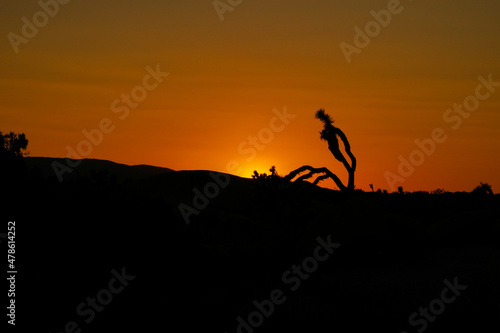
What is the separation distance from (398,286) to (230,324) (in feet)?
9.24

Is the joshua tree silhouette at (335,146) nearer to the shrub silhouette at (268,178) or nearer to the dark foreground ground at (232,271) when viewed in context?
the shrub silhouette at (268,178)

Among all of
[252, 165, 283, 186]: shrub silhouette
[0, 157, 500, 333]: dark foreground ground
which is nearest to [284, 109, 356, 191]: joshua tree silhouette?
[252, 165, 283, 186]: shrub silhouette

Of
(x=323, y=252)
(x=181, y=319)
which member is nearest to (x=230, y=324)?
(x=181, y=319)

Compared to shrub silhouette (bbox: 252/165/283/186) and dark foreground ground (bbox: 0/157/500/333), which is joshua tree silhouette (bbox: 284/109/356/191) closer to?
shrub silhouette (bbox: 252/165/283/186)

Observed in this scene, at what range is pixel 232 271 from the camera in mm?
13602

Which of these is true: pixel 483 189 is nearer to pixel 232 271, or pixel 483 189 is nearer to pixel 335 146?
pixel 335 146

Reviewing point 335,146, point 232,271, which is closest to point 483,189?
point 335,146

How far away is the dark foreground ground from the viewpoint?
11.2 m

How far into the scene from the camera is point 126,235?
43.2 ft

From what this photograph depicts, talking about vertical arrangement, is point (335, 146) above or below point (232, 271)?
above

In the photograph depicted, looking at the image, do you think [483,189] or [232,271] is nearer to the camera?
[232,271]

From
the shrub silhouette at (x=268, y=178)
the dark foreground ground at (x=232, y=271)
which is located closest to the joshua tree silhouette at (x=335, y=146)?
the shrub silhouette at (x=268, y=178)

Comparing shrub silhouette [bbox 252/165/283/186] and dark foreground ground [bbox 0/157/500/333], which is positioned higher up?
shrub silhouette [bbox 252/165/283/186]

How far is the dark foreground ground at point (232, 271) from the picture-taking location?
11.2 metres
